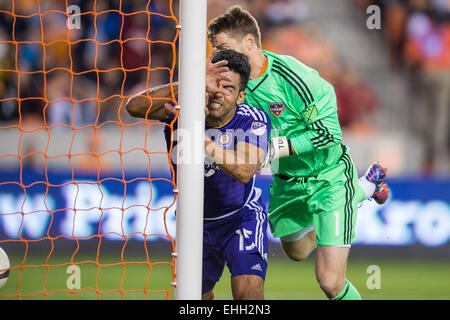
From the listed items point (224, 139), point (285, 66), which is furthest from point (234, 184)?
point (285, 66)

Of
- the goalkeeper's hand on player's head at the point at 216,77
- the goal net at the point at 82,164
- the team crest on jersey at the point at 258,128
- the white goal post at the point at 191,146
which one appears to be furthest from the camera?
the goal net at the point at 82,164

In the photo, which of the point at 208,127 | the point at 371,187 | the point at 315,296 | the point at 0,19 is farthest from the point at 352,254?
the point at 0,19

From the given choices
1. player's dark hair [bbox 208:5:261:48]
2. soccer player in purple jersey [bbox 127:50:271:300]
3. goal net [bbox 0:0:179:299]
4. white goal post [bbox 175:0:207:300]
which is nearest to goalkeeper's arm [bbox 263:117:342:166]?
soccer player in purple jersey [bbox 127:50:271:300]

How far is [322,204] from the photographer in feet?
13.8

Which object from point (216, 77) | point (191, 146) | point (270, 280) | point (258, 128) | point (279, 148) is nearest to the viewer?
point (191, 146)

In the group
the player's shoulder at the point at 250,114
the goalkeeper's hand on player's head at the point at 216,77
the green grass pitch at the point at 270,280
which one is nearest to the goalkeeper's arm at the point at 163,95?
the goalkeeper's hand on player's head at the point at 216,77

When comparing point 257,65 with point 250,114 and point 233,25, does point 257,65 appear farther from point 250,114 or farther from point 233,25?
point 250,114

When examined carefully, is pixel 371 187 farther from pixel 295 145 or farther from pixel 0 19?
pixel 0 19

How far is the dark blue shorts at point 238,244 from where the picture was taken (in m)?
3.62

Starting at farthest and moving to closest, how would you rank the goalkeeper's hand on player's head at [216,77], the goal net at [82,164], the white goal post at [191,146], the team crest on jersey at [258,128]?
the goal net at [82,164] < the team crest on jersey at [258,128] < the goalkeeper's hand on player's head at [216,77] < the white goal post at [191,146]

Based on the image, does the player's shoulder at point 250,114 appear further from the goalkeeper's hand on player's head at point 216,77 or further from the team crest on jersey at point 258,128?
the goalkeeper's hand on player's head at point 216,77

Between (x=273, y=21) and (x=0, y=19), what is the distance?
10.7 ft

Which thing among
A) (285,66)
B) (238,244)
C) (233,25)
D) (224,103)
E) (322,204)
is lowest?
(238,244)

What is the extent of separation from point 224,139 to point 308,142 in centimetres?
66
